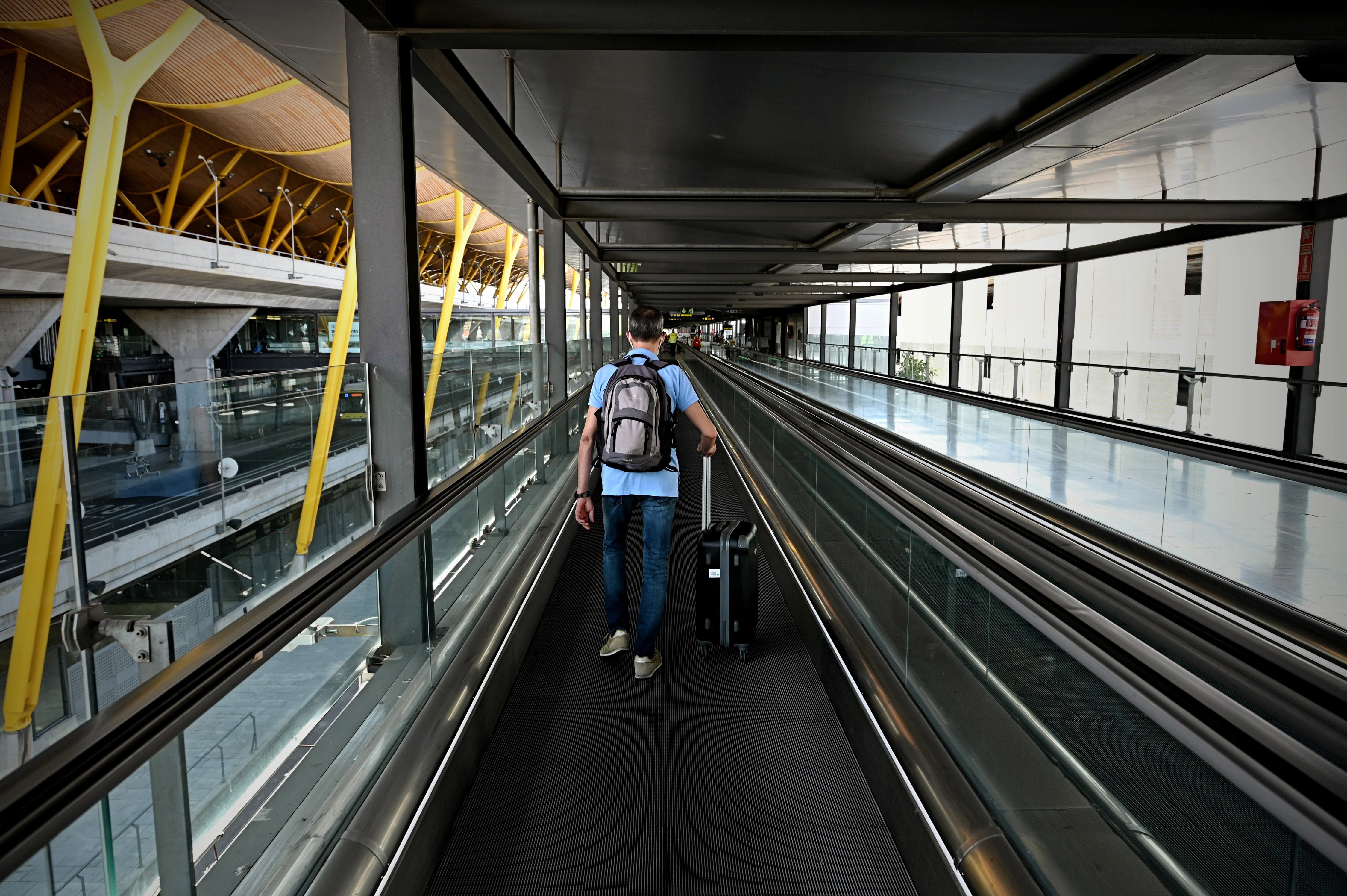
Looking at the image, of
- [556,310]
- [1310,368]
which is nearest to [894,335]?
[1310,368]

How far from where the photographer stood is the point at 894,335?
2695cm

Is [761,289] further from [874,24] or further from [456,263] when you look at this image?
[874,24]

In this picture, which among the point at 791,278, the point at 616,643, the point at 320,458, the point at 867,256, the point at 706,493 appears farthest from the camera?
the point at 791,278

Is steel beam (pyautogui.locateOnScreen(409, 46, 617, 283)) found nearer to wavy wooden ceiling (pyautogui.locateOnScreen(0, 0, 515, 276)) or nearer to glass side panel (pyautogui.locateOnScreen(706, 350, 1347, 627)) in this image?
glass side panel (pyautogui.locateOnScreen(706, 350, 1347, 627))

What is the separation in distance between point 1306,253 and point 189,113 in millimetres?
36376

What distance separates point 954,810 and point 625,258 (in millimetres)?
16658

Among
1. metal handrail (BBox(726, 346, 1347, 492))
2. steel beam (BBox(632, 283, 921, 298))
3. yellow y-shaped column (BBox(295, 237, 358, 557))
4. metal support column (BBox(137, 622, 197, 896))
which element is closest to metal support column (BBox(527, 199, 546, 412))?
yellow y-shaped column (BBox(295, 237, 358, 557))

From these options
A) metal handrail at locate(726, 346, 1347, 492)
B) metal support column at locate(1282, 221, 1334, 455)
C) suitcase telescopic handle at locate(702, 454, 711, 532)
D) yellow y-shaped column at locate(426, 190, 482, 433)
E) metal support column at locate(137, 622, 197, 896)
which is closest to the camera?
metal support column at locate(137, 622, 197, 896)

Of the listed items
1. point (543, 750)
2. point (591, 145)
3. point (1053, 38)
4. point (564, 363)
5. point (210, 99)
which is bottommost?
point (543, 750)

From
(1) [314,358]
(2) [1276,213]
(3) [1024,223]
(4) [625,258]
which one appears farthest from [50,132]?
(2) [1276,213]

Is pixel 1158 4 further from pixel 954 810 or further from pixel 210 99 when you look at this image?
pixel 210 99

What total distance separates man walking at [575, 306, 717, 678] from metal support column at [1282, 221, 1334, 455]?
8.29 meters

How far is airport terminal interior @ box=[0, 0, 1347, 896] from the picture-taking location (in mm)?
1714

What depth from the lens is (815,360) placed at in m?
41.4
